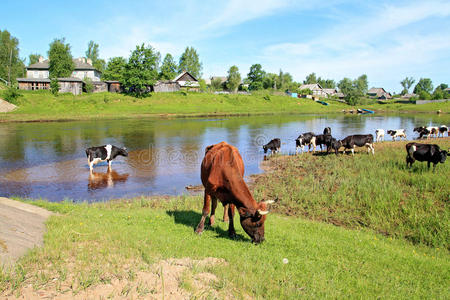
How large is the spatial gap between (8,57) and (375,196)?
101m

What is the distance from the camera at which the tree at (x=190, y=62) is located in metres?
120

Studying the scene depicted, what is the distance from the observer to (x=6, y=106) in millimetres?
52094

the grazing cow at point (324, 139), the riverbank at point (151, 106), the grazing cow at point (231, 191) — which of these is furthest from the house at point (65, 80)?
the grazing cow at point (231, 191)

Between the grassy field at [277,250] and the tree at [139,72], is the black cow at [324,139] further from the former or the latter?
the tree at [139,72]

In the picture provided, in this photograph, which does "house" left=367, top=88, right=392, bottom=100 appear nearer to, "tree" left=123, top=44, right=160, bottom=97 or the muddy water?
"tree" left=123, top=44, right=160, bottom=97

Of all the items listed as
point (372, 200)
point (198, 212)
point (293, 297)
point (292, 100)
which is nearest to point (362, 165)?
point (372, 200)

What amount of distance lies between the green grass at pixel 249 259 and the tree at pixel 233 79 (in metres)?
94.7

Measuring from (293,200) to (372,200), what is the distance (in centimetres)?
287

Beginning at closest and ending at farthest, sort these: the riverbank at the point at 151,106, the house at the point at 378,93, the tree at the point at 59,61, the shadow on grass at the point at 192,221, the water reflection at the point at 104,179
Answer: the shadow on grass at the point at 192,221 < the water reflection at the point at 104,179 < the riverbank at the point at 151,106 < the tree at the point at 59,61 < the house at the point at 378,93

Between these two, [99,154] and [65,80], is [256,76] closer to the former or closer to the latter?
[65,80]

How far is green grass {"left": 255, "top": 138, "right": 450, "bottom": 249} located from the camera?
357 inches

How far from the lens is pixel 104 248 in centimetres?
572

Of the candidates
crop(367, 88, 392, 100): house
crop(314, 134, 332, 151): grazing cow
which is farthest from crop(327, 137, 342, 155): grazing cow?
crop(367, 88, 392, 100): house

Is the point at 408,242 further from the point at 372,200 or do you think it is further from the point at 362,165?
the point at 362,165
